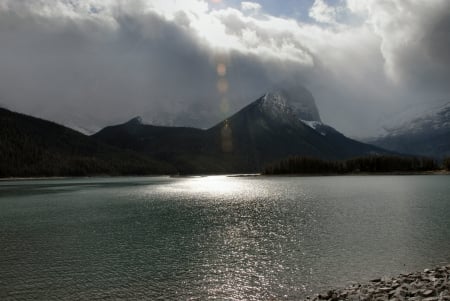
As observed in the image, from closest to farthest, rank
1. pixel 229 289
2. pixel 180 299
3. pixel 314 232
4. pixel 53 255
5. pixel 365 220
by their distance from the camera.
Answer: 1. pixel 180 299
2. pixel 229 289
3. pixel 53 255
4. pixel 314 232
5. pixel 365 220

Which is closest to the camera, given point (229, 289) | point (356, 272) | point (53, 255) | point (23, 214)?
point (229, 289)

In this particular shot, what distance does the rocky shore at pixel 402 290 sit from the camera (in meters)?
25.4

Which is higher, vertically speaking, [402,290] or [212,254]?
[402,290]

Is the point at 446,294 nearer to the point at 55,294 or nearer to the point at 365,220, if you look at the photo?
the point at 55,294

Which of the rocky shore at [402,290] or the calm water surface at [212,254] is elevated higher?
the rocky shore at [402,290]

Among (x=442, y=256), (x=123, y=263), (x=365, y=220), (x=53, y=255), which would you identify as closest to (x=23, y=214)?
(x=53, y=255)

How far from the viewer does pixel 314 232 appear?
58.2 m

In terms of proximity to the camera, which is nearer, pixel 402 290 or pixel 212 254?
pixel 402 290

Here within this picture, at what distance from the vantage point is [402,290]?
26.8 metres

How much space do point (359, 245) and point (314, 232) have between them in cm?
1074

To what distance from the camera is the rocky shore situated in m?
25.4

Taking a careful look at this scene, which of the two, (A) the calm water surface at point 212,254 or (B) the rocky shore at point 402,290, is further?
(A) the calm water surface at point 212,254

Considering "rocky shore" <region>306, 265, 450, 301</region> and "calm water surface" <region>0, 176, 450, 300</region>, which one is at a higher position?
"rocky shore" <region>306, 265, 450, 301</region>

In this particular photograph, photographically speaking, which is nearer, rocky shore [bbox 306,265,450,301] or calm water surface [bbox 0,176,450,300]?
rocky shore [bbox 306,265,450,301]
